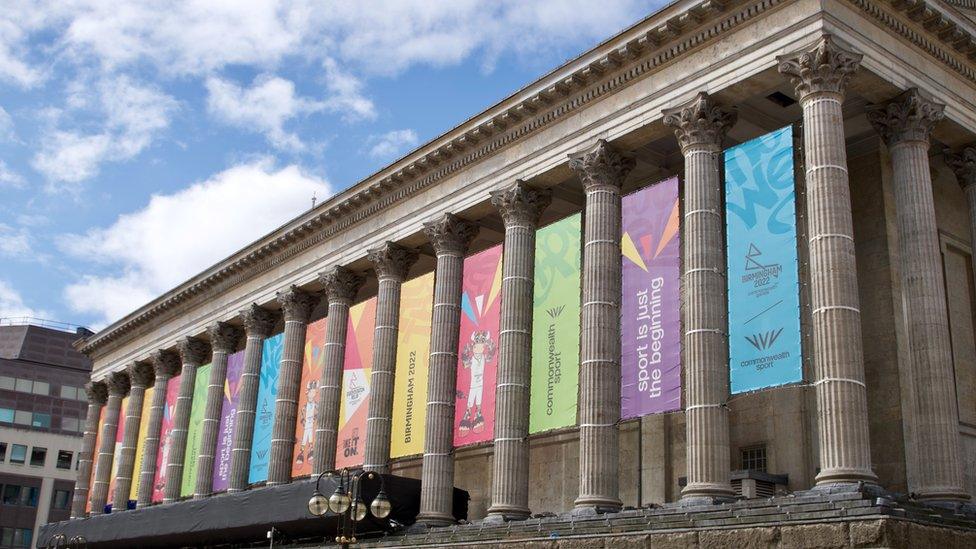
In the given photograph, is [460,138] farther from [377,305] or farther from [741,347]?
[741,347]

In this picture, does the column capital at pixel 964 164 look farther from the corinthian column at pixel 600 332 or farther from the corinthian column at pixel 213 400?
the corinthian column at pixel 213 400

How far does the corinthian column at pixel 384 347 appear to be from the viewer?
37.9m

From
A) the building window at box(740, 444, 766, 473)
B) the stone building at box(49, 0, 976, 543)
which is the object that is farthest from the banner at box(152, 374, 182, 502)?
the building window at box(740, 444, 766, 473)

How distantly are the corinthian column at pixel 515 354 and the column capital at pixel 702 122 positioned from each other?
6.71m

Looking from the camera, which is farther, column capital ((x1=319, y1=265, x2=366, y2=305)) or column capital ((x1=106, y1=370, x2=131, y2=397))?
column capital ((x1=106, y1=370, x2=131, y2=397))

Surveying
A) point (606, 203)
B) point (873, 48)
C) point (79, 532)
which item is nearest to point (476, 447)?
point (606, 203)

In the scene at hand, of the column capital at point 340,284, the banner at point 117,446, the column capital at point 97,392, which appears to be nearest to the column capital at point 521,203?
the column capital at point 340,284

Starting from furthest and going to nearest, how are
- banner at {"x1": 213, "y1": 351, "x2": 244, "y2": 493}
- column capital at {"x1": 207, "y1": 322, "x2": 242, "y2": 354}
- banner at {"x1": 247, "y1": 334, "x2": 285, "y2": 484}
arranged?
1. column capital at {"x1": 207, "y1": 322, "x2": 242, "y2": 354}
2. banner at {"x1": 213, "y1": 351, "x2": 244, "y2": 493}
3. banner at {"x1": 247, "y1": 334, "x2": 285, "y2": 484}

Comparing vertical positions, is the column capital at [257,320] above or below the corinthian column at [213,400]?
above

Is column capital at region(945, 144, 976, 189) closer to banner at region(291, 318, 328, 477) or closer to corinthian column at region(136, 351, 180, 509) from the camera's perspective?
banner at region(291, 318, 328, 477)

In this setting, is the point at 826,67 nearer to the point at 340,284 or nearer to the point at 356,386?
the point at 356,386

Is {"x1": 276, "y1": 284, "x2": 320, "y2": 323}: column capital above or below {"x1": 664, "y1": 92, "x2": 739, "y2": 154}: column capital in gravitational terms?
below

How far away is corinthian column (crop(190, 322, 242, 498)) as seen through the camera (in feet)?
156

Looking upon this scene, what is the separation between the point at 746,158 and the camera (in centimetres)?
2834
